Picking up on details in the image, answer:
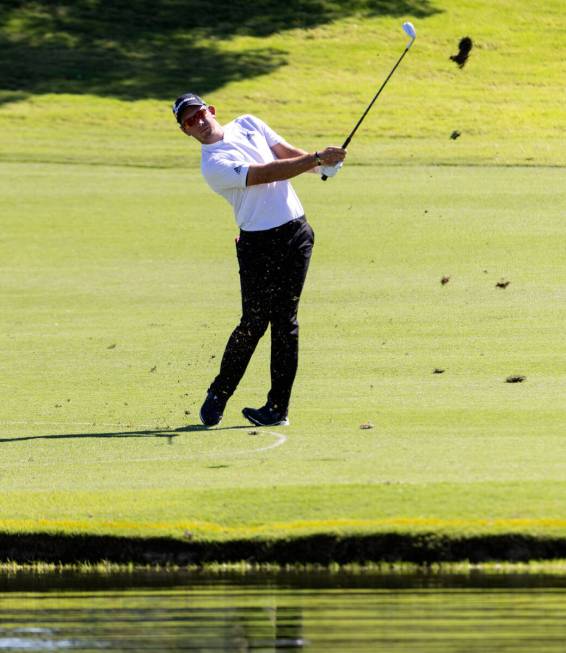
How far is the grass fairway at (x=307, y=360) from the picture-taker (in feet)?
31.7

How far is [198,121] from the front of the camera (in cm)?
1258

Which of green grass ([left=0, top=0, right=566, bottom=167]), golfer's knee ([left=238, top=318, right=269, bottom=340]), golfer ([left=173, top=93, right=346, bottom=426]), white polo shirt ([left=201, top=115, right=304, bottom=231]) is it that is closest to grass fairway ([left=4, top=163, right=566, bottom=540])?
golfer ([left=173, top=93, right=346, bottom=426])

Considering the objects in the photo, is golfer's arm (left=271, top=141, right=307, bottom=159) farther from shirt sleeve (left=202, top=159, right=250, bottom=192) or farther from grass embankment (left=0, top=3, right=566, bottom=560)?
grass embankment (left=0, top=3, right=566, bottom=560)

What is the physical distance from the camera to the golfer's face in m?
12.5

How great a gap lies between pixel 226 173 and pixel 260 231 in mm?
511

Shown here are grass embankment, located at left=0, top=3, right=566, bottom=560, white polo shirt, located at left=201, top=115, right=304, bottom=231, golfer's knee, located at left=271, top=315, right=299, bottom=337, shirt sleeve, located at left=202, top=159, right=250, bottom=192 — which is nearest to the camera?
grass embankment, located at left=0, top=3, right=566, bottom=560

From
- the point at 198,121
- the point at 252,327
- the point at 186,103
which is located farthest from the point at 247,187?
the point at 252,327

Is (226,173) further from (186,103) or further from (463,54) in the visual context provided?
(463,54)

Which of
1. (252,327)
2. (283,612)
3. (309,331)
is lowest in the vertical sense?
(309,331)

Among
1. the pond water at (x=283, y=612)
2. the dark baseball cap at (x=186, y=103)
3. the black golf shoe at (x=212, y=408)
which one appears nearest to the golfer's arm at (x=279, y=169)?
the dark baseball cap at (x=186, y=103)

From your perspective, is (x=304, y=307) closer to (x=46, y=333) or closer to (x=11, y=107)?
(x=46, y=333)

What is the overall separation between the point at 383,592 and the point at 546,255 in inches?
669

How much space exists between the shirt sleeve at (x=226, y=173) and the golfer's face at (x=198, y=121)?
0.23 m

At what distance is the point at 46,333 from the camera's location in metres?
20.5
